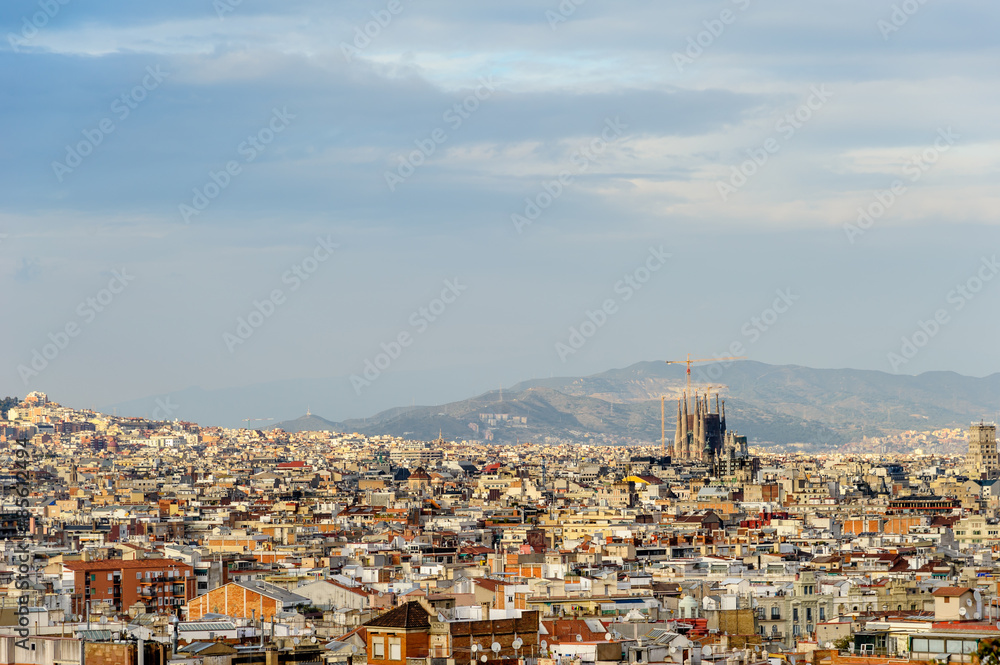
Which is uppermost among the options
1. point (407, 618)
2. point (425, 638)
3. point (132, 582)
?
point (132, 582)

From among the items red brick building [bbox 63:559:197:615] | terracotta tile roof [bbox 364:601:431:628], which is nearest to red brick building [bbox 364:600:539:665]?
terracotta tile roof [bbox 364:601:431:628]

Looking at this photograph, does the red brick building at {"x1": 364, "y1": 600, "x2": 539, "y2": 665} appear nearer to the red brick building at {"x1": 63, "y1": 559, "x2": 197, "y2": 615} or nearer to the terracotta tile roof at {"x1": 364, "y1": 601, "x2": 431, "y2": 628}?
the terracotta tile roof at {"x1": 364, "y1": 601, "x2": 431, "y2": 628}

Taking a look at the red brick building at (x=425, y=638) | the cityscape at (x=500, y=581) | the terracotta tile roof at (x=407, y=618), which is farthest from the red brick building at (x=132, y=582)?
the terracotta tile roof at (x=407, y=618)

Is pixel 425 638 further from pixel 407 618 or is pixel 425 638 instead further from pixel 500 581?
pixel 500 581

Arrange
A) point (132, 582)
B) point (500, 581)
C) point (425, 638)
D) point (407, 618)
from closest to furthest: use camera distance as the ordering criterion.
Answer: point (425, 638), point (407, 618), point (500, 581), point (132, 582)

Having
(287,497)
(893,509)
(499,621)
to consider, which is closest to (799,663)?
(499,621)

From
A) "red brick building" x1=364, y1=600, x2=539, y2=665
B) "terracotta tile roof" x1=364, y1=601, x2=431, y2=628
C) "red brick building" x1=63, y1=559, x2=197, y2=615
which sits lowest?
"red brick building" x1=364, y1=600, x2=539, y2=665

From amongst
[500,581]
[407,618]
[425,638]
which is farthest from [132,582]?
[425,638]

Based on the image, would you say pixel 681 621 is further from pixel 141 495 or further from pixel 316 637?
pixel 141 495

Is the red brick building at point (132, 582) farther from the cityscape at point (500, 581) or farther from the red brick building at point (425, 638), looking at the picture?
the red brick building at point (425, 638)
